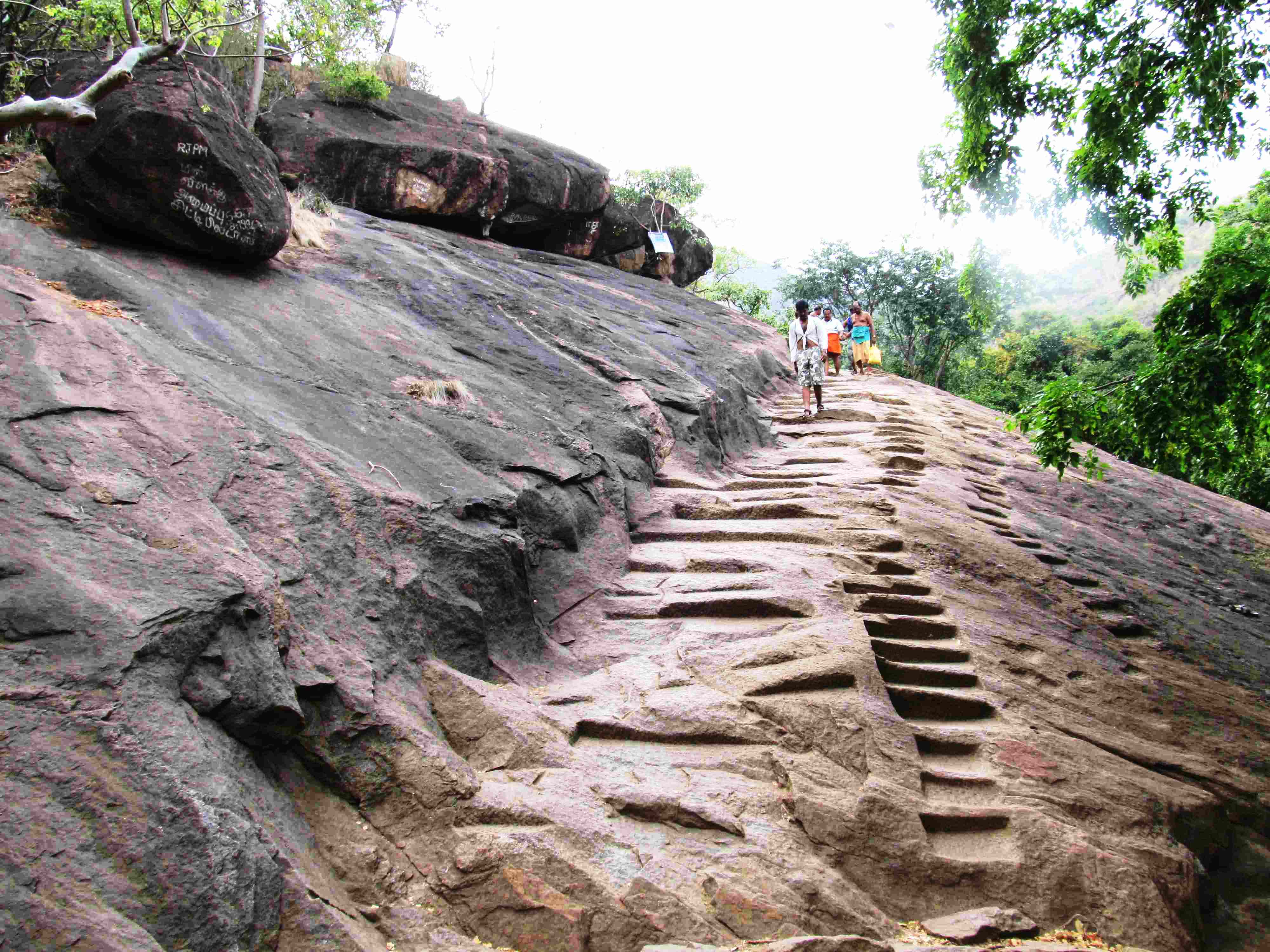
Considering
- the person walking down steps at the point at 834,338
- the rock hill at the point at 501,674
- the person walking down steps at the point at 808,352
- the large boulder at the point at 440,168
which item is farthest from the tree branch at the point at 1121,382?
the large boulder at the point at 440,168

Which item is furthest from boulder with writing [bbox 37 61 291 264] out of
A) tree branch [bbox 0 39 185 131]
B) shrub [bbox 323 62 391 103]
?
shrub [bbox 323 62 391 103]

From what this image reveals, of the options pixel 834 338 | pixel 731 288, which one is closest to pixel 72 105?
pixel 834 338

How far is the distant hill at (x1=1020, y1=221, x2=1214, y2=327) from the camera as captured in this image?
53.9m

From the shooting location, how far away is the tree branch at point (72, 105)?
4145 mm

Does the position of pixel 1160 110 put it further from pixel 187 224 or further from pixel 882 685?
pixel 187 224

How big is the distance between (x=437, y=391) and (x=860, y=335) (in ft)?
40.5

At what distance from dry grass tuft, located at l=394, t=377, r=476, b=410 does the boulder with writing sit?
201 centimetres

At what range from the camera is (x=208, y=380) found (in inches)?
196

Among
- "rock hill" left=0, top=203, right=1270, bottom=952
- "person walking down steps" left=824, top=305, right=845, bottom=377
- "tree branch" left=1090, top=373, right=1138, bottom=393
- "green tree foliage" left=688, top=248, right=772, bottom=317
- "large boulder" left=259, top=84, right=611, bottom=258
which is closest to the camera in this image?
"rock hill" left=0, top=203, right=1270, bottom=952

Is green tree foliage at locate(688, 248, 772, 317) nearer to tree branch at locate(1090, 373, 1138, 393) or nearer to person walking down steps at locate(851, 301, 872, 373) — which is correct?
person walking down steps at locate(851, 301, 872, 373)

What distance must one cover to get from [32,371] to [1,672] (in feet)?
6.92

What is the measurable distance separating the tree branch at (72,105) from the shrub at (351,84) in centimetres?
1073

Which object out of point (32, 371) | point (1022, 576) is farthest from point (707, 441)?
point (32, 371)

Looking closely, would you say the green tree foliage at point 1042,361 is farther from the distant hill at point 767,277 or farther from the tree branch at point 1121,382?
the tree branch at point 1121,382
